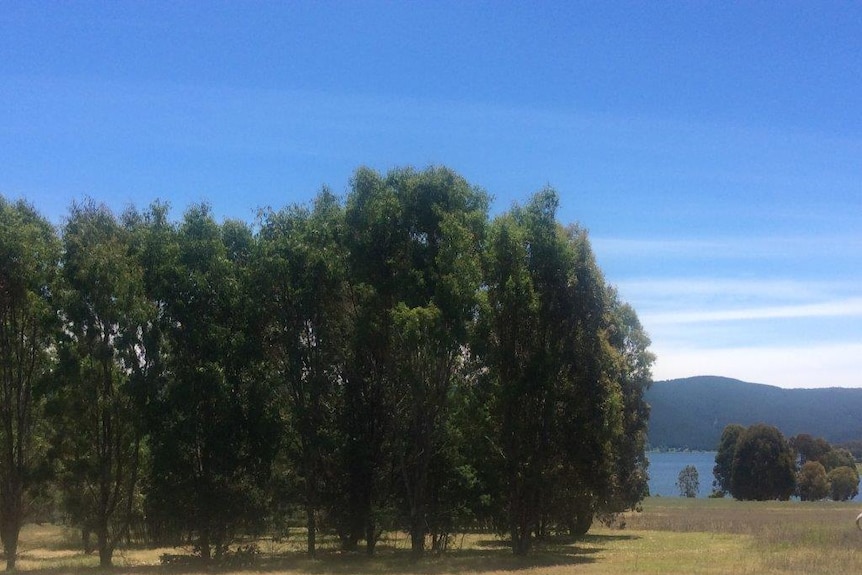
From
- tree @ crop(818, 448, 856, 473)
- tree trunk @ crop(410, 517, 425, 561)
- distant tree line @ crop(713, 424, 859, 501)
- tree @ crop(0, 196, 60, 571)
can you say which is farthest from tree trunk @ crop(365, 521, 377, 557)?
tree @ crop(818, 448, 856, 473)

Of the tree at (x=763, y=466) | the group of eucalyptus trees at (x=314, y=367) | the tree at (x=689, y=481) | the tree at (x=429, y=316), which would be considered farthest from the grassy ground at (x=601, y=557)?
the tree at (x=689, y=481)

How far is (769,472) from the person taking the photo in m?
98.2

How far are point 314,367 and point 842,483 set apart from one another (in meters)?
96.4

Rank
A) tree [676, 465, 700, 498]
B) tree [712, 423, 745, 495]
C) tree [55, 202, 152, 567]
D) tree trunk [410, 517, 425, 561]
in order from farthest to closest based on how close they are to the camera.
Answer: tree [676, 465, 700, 498], tree [712, 423, 745, 495], tree trunk [410, 517, 425, 561], tree [55, 202, 152, 567]

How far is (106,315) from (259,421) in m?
7.11

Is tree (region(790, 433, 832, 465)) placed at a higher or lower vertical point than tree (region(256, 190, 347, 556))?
lower

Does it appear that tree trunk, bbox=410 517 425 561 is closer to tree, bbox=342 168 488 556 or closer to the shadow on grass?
tree, bbox=342 168 488 556

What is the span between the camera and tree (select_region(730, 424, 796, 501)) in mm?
98188

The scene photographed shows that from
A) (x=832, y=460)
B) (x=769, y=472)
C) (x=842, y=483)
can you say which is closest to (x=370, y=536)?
(x=769, y=472)

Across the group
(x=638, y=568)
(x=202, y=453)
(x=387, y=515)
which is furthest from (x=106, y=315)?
(x=638, y=568)

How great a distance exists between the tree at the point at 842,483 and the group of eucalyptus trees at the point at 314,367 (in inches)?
3333

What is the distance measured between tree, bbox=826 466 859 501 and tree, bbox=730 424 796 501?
11.5 meters

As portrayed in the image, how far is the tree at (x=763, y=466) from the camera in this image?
98.2m

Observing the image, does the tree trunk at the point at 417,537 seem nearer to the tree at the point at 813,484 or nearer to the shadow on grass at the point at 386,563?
the shadow on grass at the point at 386,563
